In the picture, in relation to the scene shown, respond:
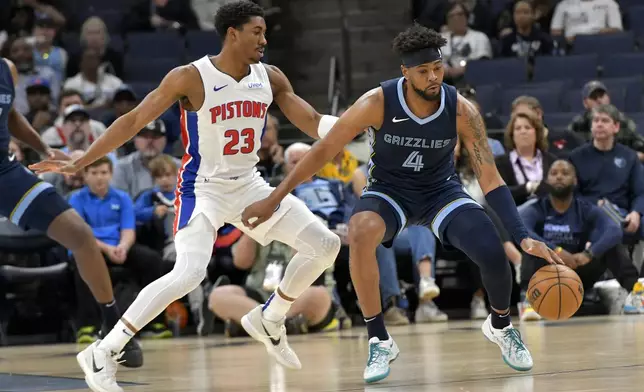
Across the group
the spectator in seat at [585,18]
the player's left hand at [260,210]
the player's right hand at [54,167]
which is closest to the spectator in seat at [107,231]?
the player's right hand at [54,167]

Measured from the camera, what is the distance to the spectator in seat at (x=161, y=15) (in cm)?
1370

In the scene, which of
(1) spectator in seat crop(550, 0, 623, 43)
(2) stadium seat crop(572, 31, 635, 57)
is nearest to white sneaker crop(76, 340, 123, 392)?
(2) stadium seat crop(572, 31, 635, 57)

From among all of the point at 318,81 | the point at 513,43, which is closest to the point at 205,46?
the point at 318,81

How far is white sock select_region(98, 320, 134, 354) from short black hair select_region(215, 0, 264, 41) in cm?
149

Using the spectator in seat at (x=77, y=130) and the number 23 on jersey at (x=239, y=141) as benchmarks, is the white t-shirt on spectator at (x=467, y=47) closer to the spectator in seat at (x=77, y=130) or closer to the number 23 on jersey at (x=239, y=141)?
the spectator in seat at (x=77, y=130)

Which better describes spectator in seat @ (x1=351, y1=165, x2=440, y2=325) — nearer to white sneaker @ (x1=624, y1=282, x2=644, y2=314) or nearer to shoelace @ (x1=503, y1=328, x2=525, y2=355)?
white sneaker @ (x1=624, y1=282, x2=644, y2=314)

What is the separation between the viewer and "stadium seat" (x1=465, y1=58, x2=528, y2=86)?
12.3 meters

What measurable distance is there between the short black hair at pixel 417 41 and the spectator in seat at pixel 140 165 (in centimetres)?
479

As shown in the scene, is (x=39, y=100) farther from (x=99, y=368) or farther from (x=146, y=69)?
(x=99, y=368)

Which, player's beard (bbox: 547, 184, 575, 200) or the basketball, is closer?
the basketball

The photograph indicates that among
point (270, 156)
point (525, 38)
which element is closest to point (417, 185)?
point (270, 156)

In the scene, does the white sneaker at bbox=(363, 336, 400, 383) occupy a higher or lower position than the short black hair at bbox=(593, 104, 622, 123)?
lower

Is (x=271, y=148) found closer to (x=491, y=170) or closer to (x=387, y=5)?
(x=491, y=170)

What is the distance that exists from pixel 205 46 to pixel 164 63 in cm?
58
